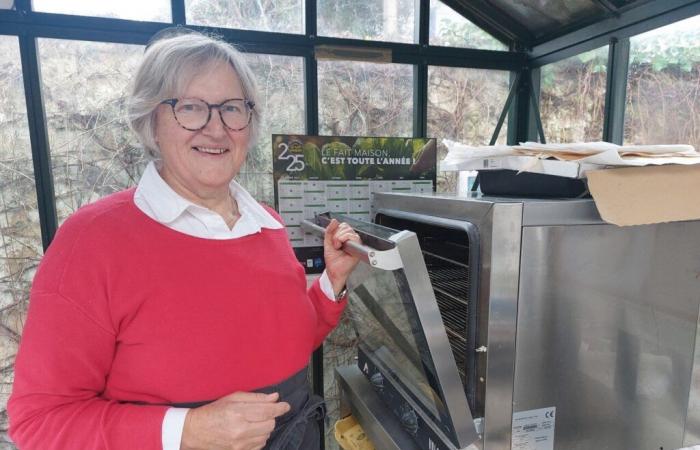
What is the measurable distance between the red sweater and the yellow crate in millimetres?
682

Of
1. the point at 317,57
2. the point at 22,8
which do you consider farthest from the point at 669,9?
the point at 22,8

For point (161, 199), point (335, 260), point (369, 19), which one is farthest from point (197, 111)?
point (369, 19)

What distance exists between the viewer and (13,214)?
6.42 feet

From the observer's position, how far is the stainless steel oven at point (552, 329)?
1.01 meters

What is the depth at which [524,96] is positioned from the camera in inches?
100

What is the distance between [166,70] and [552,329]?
1.18 m

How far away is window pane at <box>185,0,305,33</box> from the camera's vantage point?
6.66ft

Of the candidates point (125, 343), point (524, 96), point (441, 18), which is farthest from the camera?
point (524, 96)

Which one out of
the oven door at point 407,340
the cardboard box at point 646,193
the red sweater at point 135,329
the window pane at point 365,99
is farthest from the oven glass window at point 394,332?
the window pane at point 365,99

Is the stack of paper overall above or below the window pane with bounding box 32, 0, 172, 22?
below

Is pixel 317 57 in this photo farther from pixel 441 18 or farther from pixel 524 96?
pixel 524 96

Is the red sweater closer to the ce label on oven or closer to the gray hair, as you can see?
the gray hair

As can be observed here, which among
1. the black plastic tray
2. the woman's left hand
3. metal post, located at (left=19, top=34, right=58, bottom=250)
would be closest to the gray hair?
the woman's left hand

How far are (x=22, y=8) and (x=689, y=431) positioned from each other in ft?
9.41
